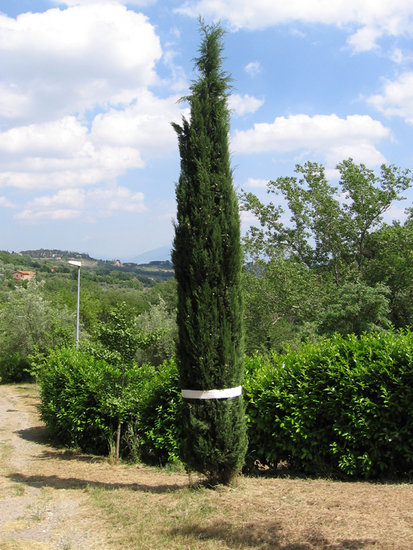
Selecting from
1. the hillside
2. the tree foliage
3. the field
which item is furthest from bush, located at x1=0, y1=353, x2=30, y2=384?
the hillside

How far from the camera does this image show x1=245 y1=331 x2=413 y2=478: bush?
5.64m

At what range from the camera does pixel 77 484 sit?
634 centimetres

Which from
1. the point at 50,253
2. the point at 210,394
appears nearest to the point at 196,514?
the point at 210,394

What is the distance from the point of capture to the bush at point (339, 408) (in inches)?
222

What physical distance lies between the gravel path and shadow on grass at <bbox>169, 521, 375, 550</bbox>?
2.87ft

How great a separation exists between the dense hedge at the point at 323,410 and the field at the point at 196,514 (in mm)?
461

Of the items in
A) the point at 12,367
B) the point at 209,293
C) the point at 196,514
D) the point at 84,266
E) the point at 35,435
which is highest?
the point at 84,266

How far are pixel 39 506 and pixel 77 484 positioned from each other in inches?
44.0

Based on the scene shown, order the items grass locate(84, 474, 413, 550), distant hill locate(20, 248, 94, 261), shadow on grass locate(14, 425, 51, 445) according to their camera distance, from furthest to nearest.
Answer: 1. distant hill locate(20, 248, 94, 261)
2. shadow on grass locate(14, 425, 51, 445)
3. grass locate(84, 474, 413, 550)

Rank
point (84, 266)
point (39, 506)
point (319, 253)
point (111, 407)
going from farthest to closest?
1. point (84, 266)
2. point (319, 253)
3. point (111, 407)
4. point (39, 506)

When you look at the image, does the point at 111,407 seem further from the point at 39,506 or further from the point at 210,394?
the point at 210,394

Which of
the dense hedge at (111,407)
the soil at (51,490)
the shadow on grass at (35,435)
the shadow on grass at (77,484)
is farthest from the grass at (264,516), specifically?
the shadow on grass at (35,435)

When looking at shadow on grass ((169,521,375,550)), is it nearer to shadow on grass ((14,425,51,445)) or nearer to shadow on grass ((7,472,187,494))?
shadow on grass ((7,472,187,494))

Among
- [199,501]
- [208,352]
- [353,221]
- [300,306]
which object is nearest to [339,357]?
[208,352]
